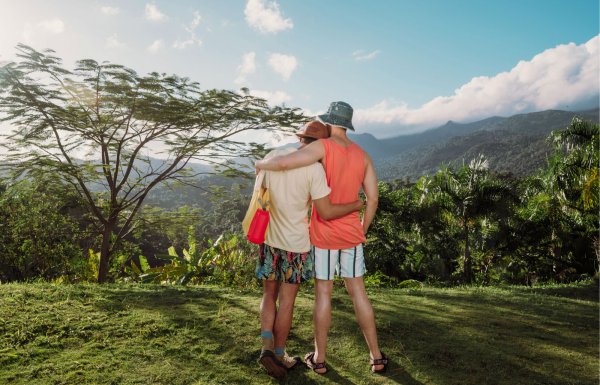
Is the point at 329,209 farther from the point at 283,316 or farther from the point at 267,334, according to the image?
the point at 267,334

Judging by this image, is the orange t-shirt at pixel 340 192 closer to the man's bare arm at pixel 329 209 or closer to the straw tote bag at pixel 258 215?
the man's bare arm at pixel 329 209

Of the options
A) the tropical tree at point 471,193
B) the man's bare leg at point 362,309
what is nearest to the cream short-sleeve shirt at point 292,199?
the man's bare leg at point 362,309

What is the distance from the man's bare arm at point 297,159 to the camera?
9.23 feet

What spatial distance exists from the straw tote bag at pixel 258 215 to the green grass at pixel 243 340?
41.9 inches

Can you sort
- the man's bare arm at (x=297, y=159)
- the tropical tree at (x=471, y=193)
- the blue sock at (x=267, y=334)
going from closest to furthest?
1. the man's bare arm at (x=297, y=159)
2. the blue sock at (x=267, y=334)
3. the tropical tree at (x=471, y=193)

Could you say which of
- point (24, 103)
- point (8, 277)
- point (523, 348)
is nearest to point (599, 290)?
point (523, 348)

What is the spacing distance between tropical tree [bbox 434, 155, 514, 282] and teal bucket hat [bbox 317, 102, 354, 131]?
14136 mm

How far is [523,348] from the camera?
364 centimetres

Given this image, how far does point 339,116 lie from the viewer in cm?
303

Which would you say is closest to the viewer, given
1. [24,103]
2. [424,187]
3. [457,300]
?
[457,300]

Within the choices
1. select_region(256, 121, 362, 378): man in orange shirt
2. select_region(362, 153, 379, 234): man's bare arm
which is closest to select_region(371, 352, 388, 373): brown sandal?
select_region(256, 121, 362, 378): man in orange shirt

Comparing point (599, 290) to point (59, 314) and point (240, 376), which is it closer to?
point (240, 376)

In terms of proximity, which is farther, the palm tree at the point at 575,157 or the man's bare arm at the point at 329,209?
the palm tree at the point at 575,157

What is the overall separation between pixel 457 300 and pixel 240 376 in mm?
3716
